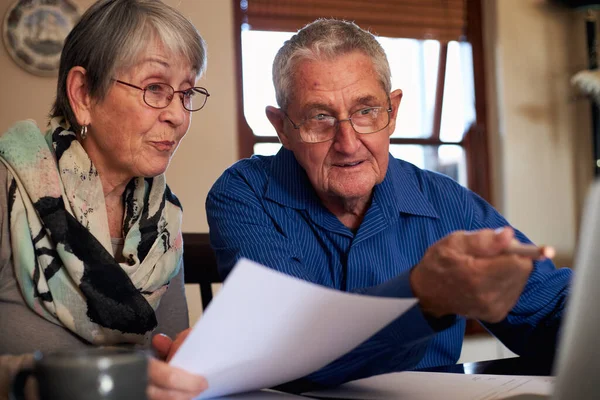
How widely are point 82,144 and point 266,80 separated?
257cm

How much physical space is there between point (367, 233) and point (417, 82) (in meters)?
3.15

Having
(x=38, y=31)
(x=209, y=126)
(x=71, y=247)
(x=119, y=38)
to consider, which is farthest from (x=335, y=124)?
(x=38, y=31)

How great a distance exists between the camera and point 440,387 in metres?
0.96

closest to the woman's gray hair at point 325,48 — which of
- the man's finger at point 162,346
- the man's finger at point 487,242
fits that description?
the man's finger at point 162,346

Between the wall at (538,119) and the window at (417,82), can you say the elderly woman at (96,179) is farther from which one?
the wall at (538,119)

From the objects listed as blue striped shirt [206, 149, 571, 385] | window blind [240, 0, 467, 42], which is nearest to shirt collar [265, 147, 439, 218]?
blue striped shirt [206, 149, 571, 385]

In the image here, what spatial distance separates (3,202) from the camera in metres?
1.34

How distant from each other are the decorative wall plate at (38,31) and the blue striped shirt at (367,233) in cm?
229

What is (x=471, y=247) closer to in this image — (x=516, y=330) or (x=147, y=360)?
(x=147, y=360)

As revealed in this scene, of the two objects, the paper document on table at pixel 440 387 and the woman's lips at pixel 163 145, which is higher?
the woman's lips at pixel 163 145

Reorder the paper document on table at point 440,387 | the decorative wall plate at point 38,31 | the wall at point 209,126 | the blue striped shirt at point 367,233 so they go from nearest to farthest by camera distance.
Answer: the paper document on table at point 440,387, the blue striped shirt at point 367,233, the decorative wall plate at point 38,31, the wall at point 209,126

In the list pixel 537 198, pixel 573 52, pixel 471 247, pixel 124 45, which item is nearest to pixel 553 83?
pixel 573 52

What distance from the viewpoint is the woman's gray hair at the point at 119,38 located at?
1.41 meters

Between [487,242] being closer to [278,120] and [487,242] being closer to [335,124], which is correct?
[335,124]
